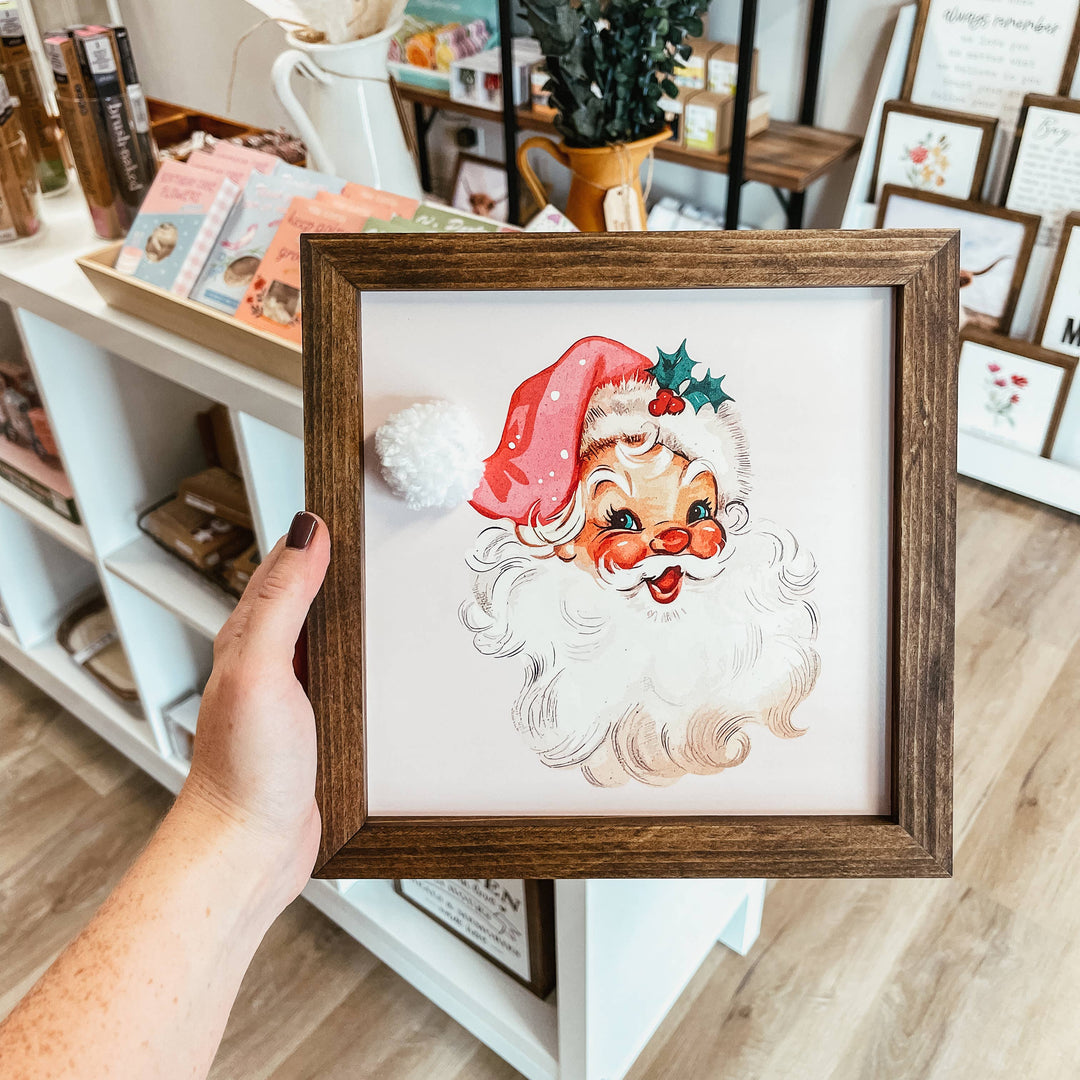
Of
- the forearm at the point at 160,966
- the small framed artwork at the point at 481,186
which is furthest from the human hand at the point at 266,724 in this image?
the small framed artwork at the point at 481,186

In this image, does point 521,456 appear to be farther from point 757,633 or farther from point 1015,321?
point 1015,321

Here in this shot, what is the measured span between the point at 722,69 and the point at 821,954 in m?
1.70

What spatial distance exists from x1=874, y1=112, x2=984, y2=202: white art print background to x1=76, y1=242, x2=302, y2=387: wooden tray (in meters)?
1.70

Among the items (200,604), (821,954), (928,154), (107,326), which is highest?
(107,326)

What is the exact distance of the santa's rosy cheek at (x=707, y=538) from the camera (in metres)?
0.68

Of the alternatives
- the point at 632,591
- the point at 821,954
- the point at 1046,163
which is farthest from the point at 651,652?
the point at 1046,163

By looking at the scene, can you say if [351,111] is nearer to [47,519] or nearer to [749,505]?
[749,505]

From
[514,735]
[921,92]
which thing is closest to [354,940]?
[514,735]

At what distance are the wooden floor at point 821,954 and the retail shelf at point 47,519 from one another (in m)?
0.55

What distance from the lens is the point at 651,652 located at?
0.69 metres

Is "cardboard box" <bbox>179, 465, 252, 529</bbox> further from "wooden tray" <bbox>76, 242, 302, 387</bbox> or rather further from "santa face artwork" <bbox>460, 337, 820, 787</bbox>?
"santa face artwork" <bbox>460, 337, 820, 787</bbox>

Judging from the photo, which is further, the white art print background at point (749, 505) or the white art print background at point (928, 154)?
the white art print background at point (928, 154)

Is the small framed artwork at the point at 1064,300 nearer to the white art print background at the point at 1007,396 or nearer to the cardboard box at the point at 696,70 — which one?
the white art print background at the point at 1007,396

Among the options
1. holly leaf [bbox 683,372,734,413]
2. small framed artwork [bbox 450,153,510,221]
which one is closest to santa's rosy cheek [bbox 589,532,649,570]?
holly leaf [bbox 683,372,734,413]
